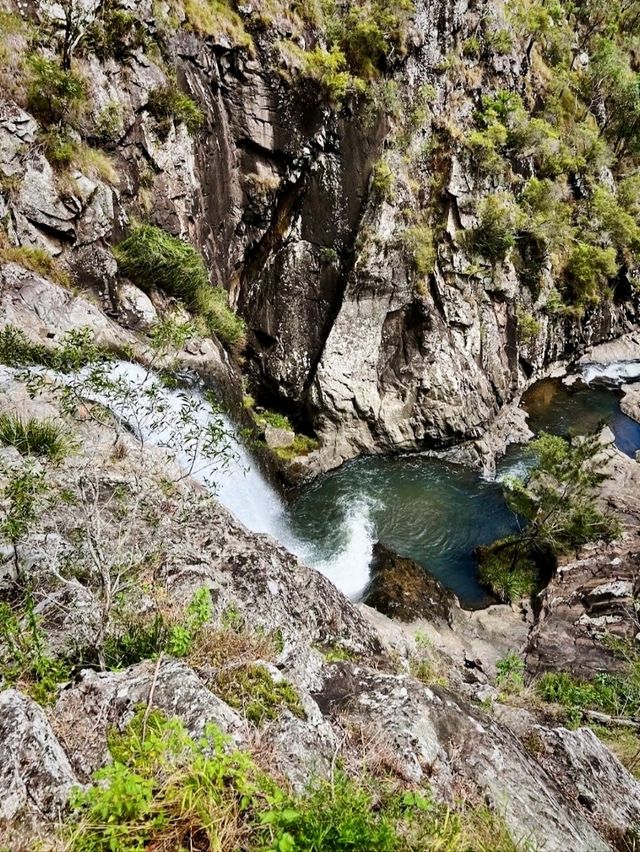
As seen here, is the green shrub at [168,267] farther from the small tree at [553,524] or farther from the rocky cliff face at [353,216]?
the small tree at [553,524]

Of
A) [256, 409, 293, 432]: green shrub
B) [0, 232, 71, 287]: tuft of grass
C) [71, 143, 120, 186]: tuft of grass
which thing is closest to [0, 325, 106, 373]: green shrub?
[0, 232, 71, 287]: tuft of grass

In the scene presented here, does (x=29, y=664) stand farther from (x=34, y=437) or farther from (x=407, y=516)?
(x=407, y=516)

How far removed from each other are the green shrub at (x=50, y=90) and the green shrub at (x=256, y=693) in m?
15.0

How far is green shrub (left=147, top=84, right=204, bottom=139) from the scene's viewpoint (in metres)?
15.1

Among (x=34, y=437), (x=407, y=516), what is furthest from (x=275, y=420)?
(x=34, y=437)

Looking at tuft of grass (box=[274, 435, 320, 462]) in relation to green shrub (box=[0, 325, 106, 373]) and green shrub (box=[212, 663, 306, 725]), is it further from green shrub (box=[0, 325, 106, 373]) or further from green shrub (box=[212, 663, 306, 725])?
green shrub (box=[212, 663, 306, 725])

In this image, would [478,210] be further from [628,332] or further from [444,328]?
[628,332]

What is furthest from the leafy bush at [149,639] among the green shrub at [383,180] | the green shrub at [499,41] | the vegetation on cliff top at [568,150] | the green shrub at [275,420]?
the green shrub at [499,41]

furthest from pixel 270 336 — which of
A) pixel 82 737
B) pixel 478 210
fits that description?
pixel 82 737

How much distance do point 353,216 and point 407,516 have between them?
12.3 metres

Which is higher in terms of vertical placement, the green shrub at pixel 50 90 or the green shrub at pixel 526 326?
the green shrub at pixel 526 326

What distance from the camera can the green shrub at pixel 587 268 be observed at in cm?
2497

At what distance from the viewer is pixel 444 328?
2047 centimetres

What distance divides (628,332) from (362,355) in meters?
24.0
